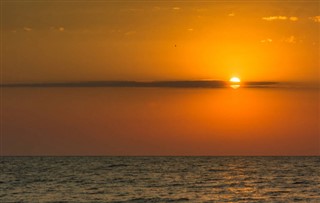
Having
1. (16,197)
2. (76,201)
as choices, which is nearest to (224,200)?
→ (76,201)

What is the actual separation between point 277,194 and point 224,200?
22.5 ft

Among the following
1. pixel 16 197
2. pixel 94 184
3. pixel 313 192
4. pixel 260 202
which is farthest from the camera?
pixel 94 184

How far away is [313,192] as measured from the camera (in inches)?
2589

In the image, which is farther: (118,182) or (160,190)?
(118,182)

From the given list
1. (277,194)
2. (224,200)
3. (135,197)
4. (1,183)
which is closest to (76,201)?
(135,197)

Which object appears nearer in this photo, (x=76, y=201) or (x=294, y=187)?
(x=76, y=201)

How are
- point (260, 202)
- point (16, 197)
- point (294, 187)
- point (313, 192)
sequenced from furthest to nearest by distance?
point (294, 187) → point (313, 192) → point (16, 197) → point (260, 202)

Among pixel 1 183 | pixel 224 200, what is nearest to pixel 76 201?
pixel 224 200

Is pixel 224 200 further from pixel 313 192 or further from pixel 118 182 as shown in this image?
pixel 118 182

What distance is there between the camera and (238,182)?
80500 millimetres

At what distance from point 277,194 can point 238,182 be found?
1616 cm

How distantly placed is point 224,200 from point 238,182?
2120 centimetres

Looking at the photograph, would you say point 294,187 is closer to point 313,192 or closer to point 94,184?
point 313,192

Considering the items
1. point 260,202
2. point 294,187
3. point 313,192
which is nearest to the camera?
point 260,202
